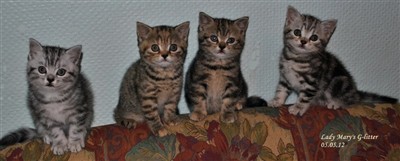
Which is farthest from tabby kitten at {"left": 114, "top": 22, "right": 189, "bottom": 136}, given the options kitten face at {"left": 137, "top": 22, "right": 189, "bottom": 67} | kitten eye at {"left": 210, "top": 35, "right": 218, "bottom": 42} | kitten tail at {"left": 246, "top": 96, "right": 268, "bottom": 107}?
kitten tail at {"left": 246, "top": 96, "right": 268, "bottom": 107}

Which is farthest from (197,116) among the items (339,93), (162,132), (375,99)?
(375,99)

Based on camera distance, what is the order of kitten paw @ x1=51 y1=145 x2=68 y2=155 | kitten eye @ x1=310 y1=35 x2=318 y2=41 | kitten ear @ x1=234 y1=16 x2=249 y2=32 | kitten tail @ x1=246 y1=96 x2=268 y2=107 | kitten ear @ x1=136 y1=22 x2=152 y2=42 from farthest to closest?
kitten tail @ x1=246 y1=96 x2=268 y2=107
kitten eye @ x1=310 y1=35 x2=318 y2=41
kitten ear @ x1=234 y1=16 x2=249 y2=32
kitten ear @ x1=136 y1=22 x2=152 y2=42
kitten paw @ x1=51 y1=145 x2=68 y2=155

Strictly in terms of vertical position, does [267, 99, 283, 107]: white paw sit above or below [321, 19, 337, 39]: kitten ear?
below

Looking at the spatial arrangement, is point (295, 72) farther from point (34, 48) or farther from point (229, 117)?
point (34, 48)

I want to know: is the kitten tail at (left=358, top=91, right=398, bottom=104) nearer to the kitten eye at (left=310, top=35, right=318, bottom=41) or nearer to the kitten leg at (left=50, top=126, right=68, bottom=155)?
the kitten eye at (left=310, top=35, right=318, bottom=41)

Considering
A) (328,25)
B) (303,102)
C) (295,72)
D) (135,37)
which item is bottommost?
(303,102)

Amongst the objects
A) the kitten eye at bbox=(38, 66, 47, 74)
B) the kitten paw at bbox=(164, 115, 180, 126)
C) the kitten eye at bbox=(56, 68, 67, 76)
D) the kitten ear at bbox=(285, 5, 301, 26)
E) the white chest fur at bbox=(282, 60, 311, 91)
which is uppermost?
the kitten ear at bbox=(285, 5, 301, 26)

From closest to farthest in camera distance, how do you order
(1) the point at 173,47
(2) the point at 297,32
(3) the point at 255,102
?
(1) the point at 173,47
(2) the point at 297,32
(3) the point at 255,102

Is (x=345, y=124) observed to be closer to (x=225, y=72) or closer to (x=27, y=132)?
(x=225, y=72)

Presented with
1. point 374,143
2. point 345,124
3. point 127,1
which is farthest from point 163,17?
point 374,143
